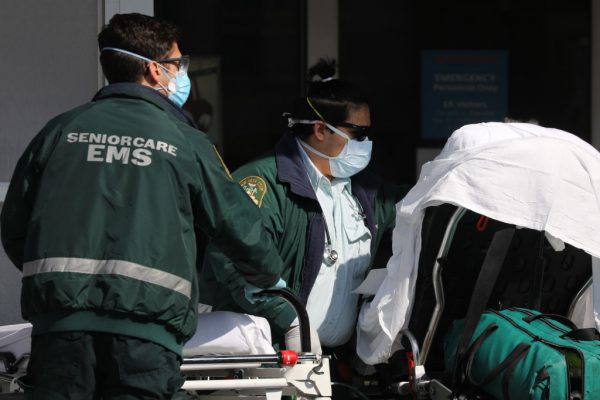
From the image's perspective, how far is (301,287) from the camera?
4406 millimetres

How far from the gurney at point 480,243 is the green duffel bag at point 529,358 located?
0.37ft

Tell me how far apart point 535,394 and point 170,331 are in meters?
1.16

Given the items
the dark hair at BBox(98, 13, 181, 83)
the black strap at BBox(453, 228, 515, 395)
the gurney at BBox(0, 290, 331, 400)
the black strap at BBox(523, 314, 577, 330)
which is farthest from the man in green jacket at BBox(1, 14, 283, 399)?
Answer: the black strap at BBox(523, 314, 577, 330)

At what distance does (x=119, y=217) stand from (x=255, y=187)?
1.31 meters

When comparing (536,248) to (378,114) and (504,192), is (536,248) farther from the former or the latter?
(378,114)

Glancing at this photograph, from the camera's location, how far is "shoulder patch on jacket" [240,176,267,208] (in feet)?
14.3

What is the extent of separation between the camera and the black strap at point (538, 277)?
4.05 metres

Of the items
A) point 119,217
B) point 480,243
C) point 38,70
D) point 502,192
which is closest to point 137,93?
point 119,217

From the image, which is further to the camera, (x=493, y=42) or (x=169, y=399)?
(x=493, y=42)

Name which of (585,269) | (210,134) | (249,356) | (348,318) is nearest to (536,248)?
(585,269)

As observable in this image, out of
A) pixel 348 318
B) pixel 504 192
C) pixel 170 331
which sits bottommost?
pixel 348 318

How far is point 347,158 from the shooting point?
4559 mm

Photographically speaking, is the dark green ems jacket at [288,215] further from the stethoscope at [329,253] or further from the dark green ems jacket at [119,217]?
the dark green ems jacket at [119,217]

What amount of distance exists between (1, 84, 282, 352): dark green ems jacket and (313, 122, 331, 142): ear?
1269mm
